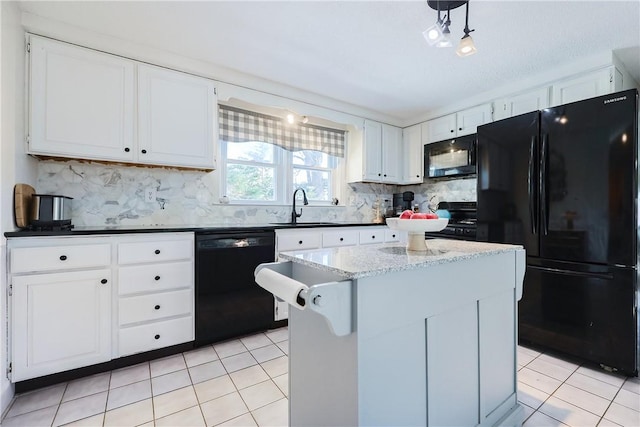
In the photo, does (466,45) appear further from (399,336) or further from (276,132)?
(276,132)

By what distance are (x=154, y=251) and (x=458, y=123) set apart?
346cm

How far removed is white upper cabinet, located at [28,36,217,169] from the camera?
78.7 inches

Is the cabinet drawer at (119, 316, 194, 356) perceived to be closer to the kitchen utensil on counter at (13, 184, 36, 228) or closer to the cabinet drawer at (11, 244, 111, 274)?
the cabinet drawer at (11, 244, 111, 274)

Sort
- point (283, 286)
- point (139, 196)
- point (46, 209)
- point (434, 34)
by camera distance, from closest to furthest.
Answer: point (283, 286), point (434, 34), point (46, 209), point (139, 196)

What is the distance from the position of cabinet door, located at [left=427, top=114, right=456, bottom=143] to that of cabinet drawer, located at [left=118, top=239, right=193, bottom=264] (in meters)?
3.14

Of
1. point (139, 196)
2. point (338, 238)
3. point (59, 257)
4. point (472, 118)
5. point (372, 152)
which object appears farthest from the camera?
point (372, 152)

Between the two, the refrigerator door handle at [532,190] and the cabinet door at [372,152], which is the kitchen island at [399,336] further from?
the cabinet door at [372,152]

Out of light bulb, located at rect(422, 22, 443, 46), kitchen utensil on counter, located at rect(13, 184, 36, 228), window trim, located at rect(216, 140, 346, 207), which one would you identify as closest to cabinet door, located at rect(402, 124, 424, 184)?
window trim, located at rect(216, 140, 346, 207)

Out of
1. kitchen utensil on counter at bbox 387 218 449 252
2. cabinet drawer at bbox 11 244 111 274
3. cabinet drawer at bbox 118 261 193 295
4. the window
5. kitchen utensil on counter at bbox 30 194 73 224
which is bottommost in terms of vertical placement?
cabinet drawer at bbox 118 261 193 295

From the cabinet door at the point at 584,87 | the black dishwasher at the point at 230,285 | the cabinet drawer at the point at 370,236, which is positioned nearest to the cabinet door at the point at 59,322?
the black dishwasher at the point at 230,285

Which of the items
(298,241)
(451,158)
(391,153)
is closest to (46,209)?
(298,241)

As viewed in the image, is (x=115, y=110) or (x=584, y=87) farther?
(x=584, y=87)

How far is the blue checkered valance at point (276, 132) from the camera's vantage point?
9.86 feet

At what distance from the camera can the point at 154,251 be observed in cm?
212
